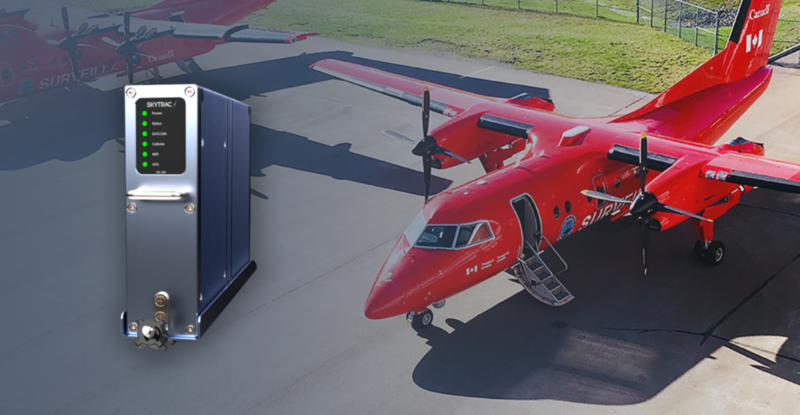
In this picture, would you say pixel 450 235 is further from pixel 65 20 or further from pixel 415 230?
pixel 65 20

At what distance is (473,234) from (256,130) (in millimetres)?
12043

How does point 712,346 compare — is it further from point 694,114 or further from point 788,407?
point 694,114

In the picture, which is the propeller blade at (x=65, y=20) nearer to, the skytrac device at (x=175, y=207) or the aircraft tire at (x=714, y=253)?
the aircraft tire at (x=714, y=253)

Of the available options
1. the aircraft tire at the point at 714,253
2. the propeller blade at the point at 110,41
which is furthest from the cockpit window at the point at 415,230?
the propeller blade at the point at 110,41

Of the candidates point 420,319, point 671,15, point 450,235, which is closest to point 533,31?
point 671,15

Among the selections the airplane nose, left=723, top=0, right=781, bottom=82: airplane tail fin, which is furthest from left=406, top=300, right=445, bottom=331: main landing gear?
left=723, top=0, right=781, bottom=82: airplane tail fin

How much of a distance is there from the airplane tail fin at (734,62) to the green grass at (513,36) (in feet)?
32.6

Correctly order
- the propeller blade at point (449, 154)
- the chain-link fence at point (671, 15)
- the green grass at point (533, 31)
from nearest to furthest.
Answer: the propeller blade at point (449, 154) → the green grass at point (533, 31) → the chain-link fence at point (671, 15)

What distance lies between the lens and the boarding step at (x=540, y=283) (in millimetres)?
16359

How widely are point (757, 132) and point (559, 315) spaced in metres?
16.2

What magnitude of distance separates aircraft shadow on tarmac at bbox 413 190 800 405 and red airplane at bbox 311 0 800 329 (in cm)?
79

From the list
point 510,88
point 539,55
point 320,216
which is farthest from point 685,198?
point 539,55

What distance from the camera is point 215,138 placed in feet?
13.0

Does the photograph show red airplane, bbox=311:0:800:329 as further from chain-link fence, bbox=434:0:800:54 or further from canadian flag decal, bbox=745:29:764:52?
chain-link fence, bbox=434:0:800:54
